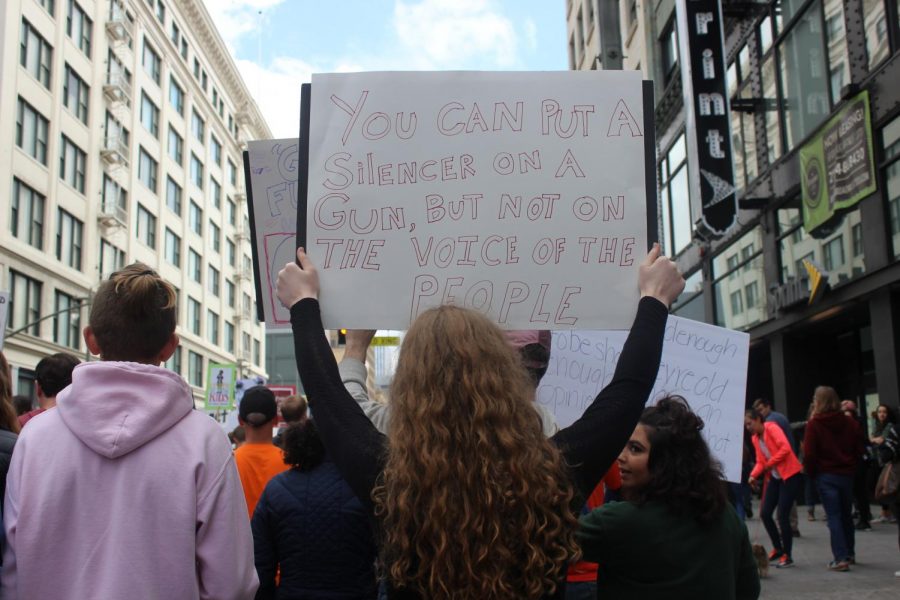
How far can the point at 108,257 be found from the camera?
3928 cm

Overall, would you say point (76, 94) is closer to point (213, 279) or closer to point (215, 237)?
point (215, 237)

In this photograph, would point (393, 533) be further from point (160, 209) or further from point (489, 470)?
point (160, 209)

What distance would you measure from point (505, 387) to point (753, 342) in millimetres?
17978

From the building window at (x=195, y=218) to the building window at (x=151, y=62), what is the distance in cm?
816

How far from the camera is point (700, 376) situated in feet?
15.0

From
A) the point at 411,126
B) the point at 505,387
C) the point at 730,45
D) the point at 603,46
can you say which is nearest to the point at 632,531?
the point at 505,387

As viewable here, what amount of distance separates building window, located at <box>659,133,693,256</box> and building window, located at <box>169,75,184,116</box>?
1282 inches

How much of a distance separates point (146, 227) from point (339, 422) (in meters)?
45.3

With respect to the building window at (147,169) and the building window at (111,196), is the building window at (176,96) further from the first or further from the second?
the building window at (111,196)

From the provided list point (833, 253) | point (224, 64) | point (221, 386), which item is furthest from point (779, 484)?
point (224, 64)

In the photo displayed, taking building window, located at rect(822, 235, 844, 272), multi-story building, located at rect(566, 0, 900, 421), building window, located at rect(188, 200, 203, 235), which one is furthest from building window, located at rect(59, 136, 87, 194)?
building window, located at rect(822, 235, 844, 272)

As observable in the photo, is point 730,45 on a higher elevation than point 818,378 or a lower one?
higher

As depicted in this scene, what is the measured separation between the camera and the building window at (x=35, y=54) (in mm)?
31359

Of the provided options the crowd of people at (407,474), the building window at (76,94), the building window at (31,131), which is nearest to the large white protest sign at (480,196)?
the crowd of people at (407,474)
